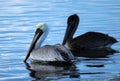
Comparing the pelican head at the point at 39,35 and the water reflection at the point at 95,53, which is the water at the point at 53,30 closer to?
the water reflection at the point at 95,53

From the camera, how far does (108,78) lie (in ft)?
34.4

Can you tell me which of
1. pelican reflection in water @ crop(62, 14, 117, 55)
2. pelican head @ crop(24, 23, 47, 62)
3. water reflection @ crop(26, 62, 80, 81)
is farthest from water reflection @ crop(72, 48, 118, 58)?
water reflection @ crop(26, 62, 80, 81)

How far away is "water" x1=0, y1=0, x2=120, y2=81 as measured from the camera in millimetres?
11258

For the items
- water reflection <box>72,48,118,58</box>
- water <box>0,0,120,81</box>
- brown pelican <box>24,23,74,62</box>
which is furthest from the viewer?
water reflection <box>72,48,118,58</box>

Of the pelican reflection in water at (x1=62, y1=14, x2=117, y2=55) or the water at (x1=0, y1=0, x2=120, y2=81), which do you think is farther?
the pelican reflection in water at (x1=62, y1=14, x2=117, y2=55)

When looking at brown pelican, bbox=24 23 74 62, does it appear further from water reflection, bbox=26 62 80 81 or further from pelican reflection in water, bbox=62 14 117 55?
pelican reflection in water, bbox=62 14 117 55

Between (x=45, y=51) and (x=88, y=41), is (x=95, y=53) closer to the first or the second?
(x=88, y=41)

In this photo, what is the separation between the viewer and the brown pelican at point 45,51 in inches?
488

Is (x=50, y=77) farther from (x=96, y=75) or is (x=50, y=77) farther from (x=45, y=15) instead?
(x=45, y=15)

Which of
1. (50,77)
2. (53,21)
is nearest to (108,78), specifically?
(50,77)

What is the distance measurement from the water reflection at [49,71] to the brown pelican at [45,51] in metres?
0.16

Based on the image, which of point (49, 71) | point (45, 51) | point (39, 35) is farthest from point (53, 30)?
point (49, 71)

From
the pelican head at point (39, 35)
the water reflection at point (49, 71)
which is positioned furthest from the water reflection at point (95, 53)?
the water reflection at point (49, 71)

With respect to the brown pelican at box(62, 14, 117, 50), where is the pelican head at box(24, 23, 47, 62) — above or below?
above
